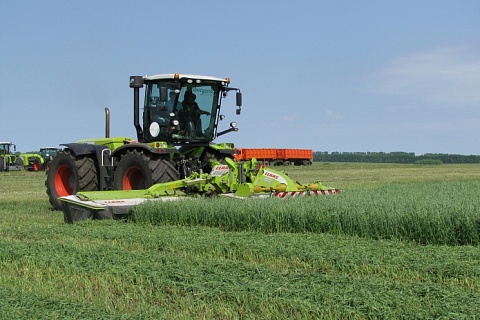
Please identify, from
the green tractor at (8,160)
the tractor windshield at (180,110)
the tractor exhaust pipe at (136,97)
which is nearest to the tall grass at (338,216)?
the tractor windshield at (180,110)

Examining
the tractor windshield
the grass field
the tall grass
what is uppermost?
the tractor windshield

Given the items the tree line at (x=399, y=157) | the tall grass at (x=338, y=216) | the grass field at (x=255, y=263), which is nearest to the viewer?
the grass field at (x=255, y=263)

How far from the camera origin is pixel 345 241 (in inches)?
271

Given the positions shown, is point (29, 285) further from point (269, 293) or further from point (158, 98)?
point (158, 98)

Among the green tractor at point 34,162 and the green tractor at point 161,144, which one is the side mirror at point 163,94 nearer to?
the green tractor at point 161,144

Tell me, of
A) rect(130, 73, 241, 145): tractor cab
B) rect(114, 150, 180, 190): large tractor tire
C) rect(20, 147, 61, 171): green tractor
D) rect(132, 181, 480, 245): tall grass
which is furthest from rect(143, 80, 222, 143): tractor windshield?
rect(20, 147, 61, 171): green tractor

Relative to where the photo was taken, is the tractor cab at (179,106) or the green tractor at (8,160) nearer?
the tractor cab at (179,106)

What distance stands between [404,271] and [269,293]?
4.81 ft

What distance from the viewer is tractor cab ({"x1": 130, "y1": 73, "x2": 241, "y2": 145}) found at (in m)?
11.4

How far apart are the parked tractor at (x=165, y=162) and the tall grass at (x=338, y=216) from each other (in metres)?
0.94

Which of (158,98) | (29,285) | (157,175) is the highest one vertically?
(158,98)

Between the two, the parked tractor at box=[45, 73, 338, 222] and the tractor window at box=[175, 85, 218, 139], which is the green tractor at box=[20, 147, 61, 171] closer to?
the parked tractor at box=[45, 73, 338, 222]

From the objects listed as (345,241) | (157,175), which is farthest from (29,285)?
(157,175)

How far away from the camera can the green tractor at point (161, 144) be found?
10977 millimetres
